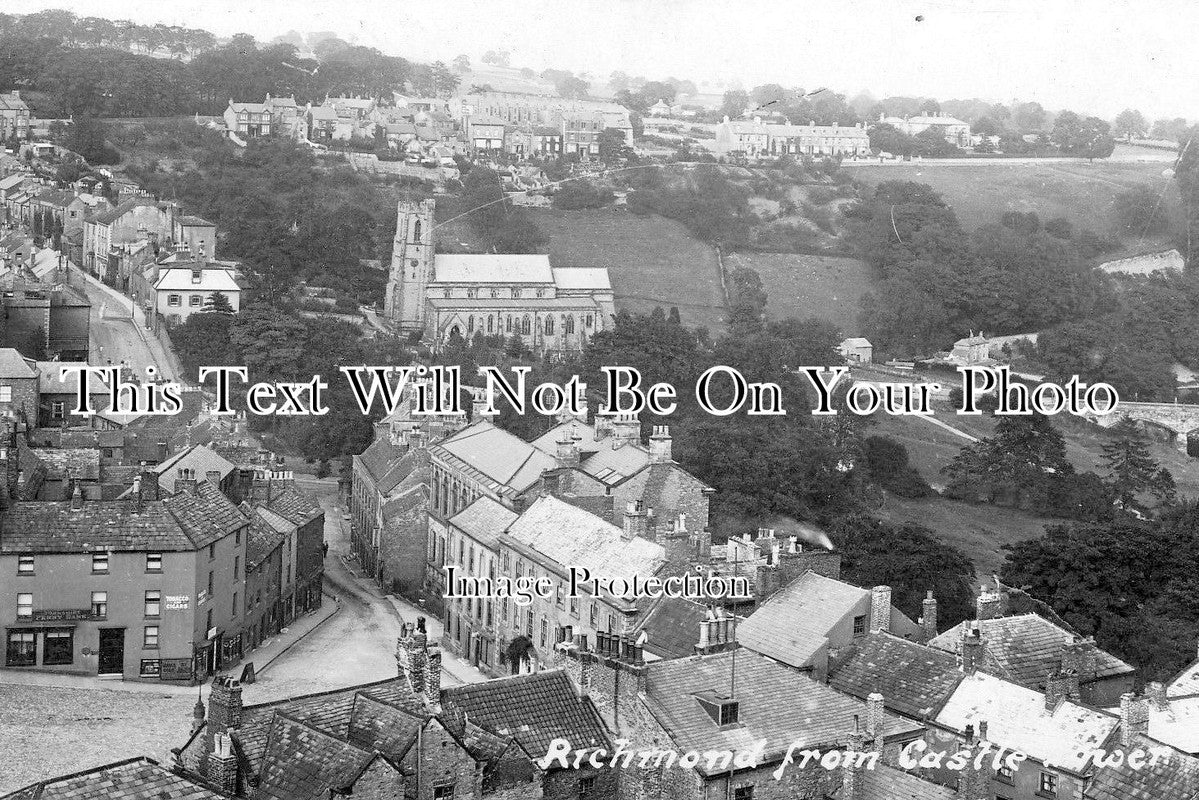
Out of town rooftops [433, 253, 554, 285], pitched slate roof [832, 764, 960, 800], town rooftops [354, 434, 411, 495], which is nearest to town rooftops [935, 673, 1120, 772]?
pitched slate roof [832, 764, 960, 800]

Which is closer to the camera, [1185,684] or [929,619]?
Result: [1185,684]

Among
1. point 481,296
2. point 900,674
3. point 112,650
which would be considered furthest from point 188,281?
point 900,674

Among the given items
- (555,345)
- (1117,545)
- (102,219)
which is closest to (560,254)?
(555,345)

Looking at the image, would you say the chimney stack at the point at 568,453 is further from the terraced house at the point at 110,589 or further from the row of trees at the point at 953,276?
the row of trees at the point at 953,276

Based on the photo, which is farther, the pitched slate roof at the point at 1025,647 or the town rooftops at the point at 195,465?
the town rooftops at the point at 195,465

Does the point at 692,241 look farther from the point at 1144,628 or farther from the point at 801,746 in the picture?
the point at 801,746

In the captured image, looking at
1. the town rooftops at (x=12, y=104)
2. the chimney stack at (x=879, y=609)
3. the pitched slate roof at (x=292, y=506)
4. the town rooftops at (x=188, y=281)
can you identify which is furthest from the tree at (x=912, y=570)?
the town rooftops at (x=12, y=104)

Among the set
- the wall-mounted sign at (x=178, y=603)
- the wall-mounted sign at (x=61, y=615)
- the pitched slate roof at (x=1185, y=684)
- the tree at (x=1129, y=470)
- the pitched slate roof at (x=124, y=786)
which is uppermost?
the pitched slate roof at (x=124, y=786)

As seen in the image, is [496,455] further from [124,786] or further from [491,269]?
[491,269]
